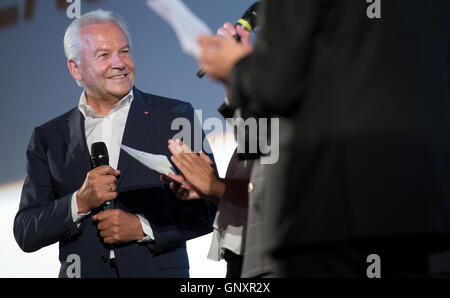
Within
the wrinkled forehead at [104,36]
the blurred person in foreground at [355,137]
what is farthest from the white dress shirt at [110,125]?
the blurred person in foreground at [355,137]

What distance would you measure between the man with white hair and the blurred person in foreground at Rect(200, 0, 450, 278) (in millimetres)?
1364

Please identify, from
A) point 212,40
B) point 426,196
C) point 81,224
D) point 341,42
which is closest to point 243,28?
point 212,40

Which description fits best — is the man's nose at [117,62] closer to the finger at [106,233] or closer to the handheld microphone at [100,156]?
the handheld microphone at [100,156]

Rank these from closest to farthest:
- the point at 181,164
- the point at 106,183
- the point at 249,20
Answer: the point at 249,20, the point at 181,164, the point at 106,183

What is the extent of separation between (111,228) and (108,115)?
0.58 m

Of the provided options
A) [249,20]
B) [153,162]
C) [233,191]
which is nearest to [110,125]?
[153,162]

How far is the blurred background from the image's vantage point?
116 inches

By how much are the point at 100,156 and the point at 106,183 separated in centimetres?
14

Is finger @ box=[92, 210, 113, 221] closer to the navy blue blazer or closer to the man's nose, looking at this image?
the navy blue blazer

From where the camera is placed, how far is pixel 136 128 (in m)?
2.59

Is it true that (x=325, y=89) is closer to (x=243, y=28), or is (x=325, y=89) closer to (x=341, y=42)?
(x=341, y=42)

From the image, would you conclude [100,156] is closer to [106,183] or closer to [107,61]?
[106,183]

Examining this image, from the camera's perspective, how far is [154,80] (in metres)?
3.02
